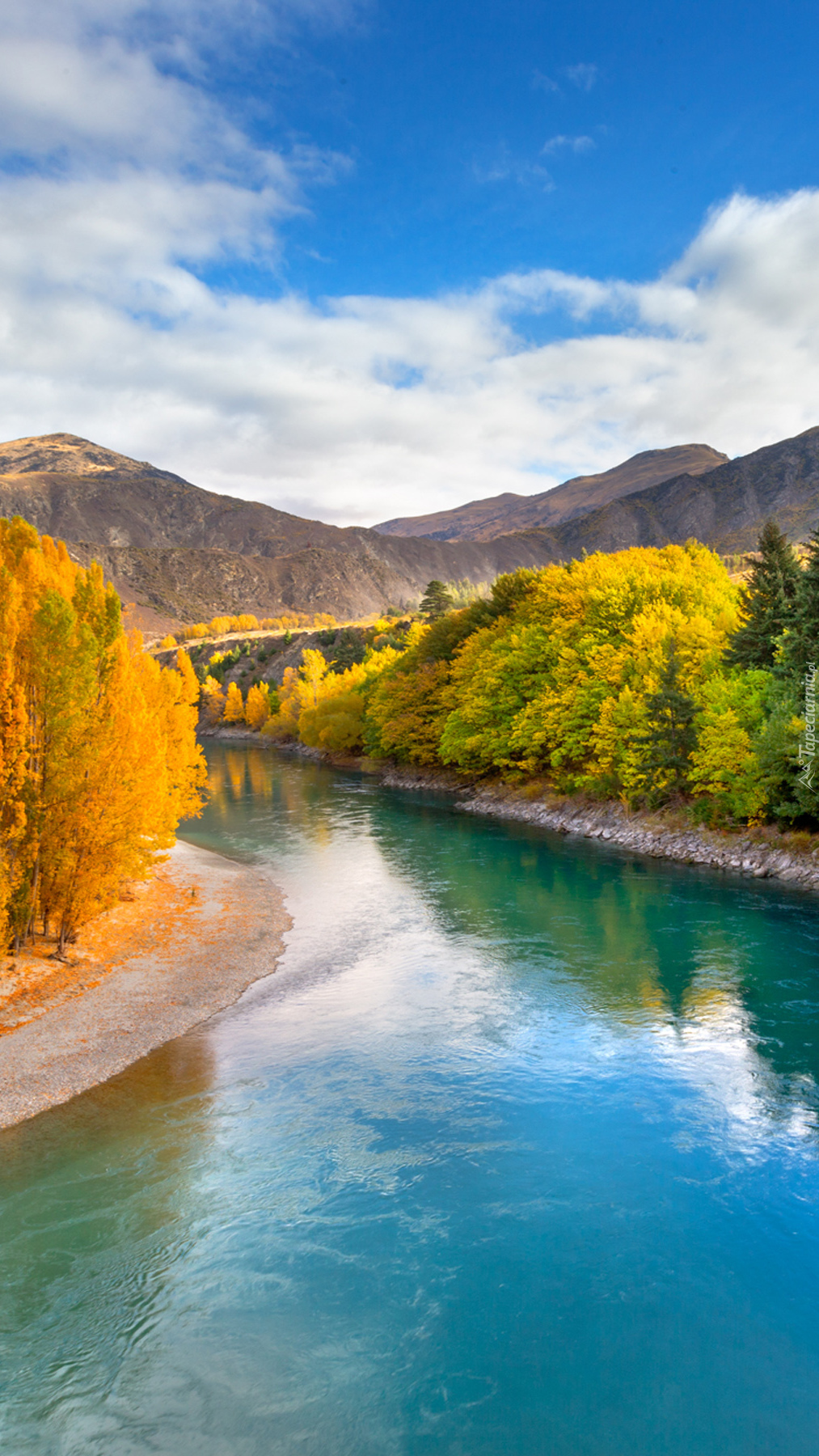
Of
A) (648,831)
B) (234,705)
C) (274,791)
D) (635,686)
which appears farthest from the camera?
(234,705)

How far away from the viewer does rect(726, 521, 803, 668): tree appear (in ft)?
123

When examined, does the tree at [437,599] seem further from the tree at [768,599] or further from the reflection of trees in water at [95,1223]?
the reflection of trees in water at [95,1223]

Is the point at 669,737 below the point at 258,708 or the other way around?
below

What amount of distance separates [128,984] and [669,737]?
1140 inches

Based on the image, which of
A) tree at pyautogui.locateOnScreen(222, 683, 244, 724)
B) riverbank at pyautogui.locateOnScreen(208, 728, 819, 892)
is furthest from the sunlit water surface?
tree at pyautogui.locateOnScreen(222, 683, 244, 724)

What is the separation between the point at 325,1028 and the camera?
19875 mm

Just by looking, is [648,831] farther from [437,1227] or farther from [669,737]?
[437,1227]

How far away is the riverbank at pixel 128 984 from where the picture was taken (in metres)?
17.2

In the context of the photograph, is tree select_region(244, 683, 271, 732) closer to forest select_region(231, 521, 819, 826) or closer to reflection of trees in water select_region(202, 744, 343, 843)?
reflection of trees in water select_region(202, 744, 343, 843)

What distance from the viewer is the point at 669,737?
40250 mm

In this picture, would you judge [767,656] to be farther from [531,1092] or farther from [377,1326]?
[377,1326]

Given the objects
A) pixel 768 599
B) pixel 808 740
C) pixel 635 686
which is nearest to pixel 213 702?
pixel 635 686

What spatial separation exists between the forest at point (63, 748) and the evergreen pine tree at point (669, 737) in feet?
84.8

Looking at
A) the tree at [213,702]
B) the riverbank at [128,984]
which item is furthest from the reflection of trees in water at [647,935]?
the tree at [213,702]
